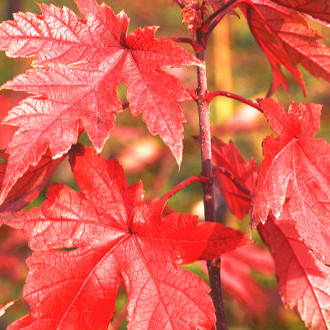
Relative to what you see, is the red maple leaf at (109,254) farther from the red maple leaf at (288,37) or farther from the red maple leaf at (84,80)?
the red maple leaf at (288,37)

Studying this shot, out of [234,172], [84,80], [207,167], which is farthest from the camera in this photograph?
[234,172]

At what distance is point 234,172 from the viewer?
83 cm

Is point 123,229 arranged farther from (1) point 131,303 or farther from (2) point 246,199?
(2) point 246,199

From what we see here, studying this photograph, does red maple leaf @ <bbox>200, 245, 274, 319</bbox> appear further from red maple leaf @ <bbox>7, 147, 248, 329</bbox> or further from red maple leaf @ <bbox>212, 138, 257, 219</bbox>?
red maple leaf @ <bbox>7, 147, 248, 329</bbox>

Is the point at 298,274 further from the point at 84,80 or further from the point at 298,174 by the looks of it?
the point at 84,80

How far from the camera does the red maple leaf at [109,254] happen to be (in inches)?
22.0

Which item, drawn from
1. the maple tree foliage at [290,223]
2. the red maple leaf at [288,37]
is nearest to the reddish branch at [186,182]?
the maple tree foliage at [290,223]

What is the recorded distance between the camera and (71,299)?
0.57 m

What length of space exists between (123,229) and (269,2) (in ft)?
1.27

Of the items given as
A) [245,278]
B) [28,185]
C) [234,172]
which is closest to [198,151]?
[245,278]

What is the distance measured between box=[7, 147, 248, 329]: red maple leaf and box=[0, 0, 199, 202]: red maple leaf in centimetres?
10

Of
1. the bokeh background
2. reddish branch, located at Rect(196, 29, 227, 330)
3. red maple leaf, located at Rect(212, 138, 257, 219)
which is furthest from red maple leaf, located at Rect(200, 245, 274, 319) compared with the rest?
reddish branch, located at Rect(196, 29, 227, 330)

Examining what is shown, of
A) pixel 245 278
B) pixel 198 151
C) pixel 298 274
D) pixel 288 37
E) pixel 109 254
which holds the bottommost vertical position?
pixel 198 151

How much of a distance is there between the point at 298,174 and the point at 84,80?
11.4 inches
